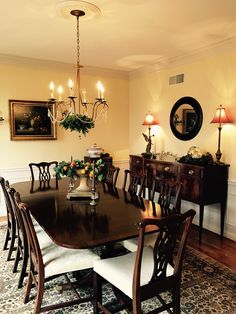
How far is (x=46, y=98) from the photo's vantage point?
15.8 ft

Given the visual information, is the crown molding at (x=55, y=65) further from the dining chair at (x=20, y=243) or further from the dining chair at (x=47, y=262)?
the dining chair at (x=47, y=262)

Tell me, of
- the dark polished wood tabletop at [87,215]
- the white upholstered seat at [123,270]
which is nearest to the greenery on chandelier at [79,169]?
the dark polished wood tabletop at [87,215]

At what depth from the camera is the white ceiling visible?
8.56 ft

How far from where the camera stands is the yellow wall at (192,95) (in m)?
3.68

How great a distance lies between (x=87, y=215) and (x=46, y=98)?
314 cm

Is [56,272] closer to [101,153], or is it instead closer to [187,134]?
[187,134]

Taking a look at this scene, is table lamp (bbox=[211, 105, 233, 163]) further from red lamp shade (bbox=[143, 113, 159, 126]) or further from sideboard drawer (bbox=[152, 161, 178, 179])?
red lamp shade (bbox=[143, 113, 159, 126])

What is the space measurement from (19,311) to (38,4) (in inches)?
109

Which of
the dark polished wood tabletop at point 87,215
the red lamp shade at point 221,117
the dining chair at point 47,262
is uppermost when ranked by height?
the red lamp shade at point 221,117

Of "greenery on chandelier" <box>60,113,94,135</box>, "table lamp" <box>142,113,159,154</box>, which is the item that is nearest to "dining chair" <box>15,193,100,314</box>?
"greenery on chandelier" <box>60,113,94,135</box>

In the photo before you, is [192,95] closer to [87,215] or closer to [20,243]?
[87,215]

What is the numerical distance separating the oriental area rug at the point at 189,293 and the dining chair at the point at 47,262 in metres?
0.12

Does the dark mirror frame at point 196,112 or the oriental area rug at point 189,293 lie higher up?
the dark mirror frame at point 196,112

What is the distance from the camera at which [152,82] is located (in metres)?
5.04
